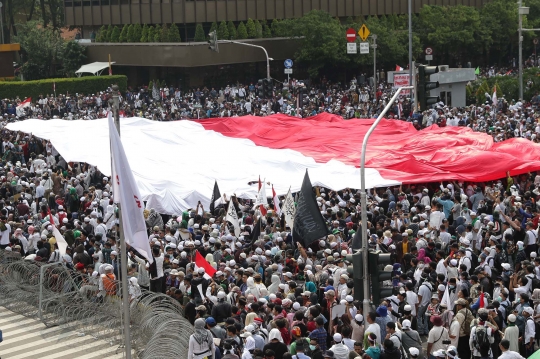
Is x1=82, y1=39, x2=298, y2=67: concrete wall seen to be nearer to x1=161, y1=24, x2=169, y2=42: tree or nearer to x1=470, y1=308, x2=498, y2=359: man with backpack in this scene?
x1=161, y1=24, x2=169, y2=42: tree

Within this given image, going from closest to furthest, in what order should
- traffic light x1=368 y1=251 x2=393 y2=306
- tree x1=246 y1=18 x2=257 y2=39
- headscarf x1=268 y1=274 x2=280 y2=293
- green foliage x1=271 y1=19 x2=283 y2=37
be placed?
traffic light x1=368 y1=251 x2=393 y2=306, headscarf x1=268 y1=274 x2=280 y2=293, tree x1=246 y1=18 x2=257 y2=39, green foliage x1=271 y1=19 x2=283 y2=37

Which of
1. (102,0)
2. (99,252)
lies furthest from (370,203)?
(102,0)

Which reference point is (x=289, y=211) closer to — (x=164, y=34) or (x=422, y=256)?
(x=422, y=256)

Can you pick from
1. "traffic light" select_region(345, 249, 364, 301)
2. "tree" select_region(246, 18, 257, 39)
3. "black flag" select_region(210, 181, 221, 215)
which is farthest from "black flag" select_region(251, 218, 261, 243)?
"tree" select_region(246, 18, 257, 39)

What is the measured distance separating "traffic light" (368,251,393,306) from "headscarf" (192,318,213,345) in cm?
245

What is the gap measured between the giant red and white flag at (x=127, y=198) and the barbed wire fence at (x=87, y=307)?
187cm

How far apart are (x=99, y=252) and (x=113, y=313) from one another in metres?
3.63

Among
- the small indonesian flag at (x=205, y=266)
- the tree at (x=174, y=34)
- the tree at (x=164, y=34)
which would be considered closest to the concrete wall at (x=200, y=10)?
the tree at (x=164, y=34)

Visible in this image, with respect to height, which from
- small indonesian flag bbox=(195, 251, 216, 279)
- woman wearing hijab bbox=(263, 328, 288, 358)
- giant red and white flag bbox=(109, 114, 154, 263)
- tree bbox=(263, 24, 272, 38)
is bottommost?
woman wearing hijab bbox=(263, 328, 288, 358)

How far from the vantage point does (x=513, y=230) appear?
20.4m

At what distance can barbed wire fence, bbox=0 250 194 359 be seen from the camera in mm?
14758

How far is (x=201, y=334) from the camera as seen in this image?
1391 centimetres

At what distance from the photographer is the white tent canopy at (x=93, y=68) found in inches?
2372

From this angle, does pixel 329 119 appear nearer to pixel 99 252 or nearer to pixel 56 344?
pixel 99 252
